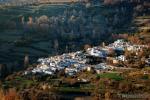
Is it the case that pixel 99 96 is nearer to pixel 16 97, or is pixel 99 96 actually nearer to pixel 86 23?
pixel 16 97

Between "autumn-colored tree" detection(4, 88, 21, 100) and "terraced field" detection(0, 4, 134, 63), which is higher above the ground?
"autumn-colored tree" detection(4, 88, 21, 100)

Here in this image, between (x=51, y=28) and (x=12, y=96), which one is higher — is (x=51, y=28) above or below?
below

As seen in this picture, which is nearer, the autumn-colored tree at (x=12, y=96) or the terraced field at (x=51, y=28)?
the autumn-colored tree at (x=12, y=96)

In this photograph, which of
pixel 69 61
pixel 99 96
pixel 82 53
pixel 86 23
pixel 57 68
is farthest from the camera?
pixel 86 23

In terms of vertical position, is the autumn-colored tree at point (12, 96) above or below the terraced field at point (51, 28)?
above

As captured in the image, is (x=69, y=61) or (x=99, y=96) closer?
(x=99, y=96)

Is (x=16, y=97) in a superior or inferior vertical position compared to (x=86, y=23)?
superior

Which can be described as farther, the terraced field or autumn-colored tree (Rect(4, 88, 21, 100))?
the terraced field

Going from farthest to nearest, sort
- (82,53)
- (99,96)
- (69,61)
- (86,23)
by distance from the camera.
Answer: (86,23) → (82,53) → (69,61) → (99,96)

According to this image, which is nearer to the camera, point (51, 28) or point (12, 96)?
point (12, 96)

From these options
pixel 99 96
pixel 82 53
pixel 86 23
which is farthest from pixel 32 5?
pixel 99 96
